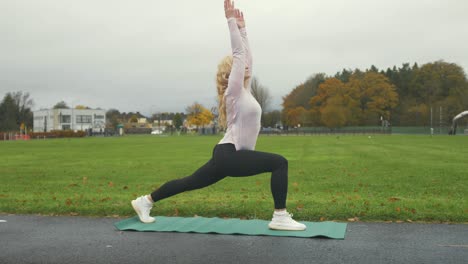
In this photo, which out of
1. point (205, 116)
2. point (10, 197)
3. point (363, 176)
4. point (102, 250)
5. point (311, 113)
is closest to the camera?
point (102, 250)

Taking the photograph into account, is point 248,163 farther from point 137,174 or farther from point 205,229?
point 137,174

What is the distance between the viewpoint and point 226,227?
5.77 metres

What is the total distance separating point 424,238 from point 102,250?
11.0 feet

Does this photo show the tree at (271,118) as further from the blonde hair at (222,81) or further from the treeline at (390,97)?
the blonde hair at (222,81)

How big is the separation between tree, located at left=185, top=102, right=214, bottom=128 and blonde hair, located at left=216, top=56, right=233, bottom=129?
11570 centimetres

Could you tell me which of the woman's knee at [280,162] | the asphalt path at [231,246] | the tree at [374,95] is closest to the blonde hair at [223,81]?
the woman's knee at [280,162]

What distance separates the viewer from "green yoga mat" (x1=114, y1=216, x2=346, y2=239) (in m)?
5.38

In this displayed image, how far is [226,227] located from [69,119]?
14491cm

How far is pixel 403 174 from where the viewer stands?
551 inches

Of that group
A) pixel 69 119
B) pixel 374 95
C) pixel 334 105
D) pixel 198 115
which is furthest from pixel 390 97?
pixel 69 119

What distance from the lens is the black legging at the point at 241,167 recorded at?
17.3 ft

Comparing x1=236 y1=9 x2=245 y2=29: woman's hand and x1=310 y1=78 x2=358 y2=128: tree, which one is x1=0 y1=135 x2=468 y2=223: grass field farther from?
x1=310 y1=78 x2=358 y2=128: tree

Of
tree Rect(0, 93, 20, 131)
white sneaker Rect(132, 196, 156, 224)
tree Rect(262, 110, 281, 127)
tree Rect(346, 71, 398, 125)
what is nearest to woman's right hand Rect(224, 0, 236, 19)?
white sneaker Rect(132, 196, 156, 224)

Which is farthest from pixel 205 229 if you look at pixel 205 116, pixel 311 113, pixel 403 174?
pixel 205 116
